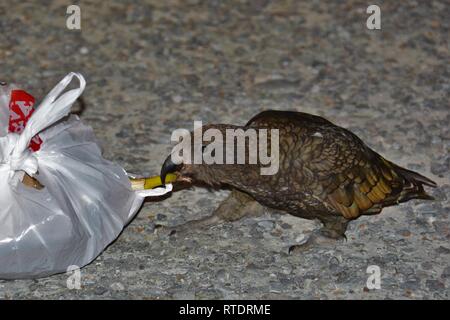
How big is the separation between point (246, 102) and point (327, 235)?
1354 mm

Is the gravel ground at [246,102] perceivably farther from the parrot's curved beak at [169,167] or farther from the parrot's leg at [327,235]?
the parrot's curved beak at [169,167]

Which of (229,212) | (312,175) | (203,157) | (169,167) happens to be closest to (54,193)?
(169,167)

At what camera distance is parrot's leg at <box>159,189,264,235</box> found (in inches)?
153

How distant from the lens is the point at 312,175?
353 centimetres

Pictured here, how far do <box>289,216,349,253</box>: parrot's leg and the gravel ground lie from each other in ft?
0.17

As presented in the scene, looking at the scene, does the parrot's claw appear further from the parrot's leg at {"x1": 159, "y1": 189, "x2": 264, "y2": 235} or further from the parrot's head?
the parrot's head

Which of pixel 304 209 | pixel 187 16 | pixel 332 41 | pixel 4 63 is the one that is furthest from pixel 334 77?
pixel 4 63

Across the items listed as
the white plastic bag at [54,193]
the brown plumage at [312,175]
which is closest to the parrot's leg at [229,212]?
the brown plumage at [312,175]

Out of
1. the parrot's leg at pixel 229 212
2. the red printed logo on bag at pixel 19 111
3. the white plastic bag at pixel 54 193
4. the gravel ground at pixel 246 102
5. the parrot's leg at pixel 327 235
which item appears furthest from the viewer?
the parrot's leg at pixel 229 212

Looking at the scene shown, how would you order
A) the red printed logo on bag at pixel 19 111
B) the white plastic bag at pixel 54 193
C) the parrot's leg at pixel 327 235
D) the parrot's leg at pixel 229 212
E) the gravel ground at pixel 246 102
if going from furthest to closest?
the parrot's leg at pixel 229 212 → the parrot's leg at pixel 327 235 → the gravel ground at pixel 246 102 → the red printed logo on bag at pixel 19 111 → the white plastic bag at pixel 54 193

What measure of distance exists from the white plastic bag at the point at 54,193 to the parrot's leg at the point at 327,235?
0.72m

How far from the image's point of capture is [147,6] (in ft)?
19.3

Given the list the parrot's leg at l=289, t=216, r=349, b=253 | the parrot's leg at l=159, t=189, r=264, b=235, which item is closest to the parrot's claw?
the parrot's leg at l=289, t=216, r=349, b=253

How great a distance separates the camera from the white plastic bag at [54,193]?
10.9 feet
